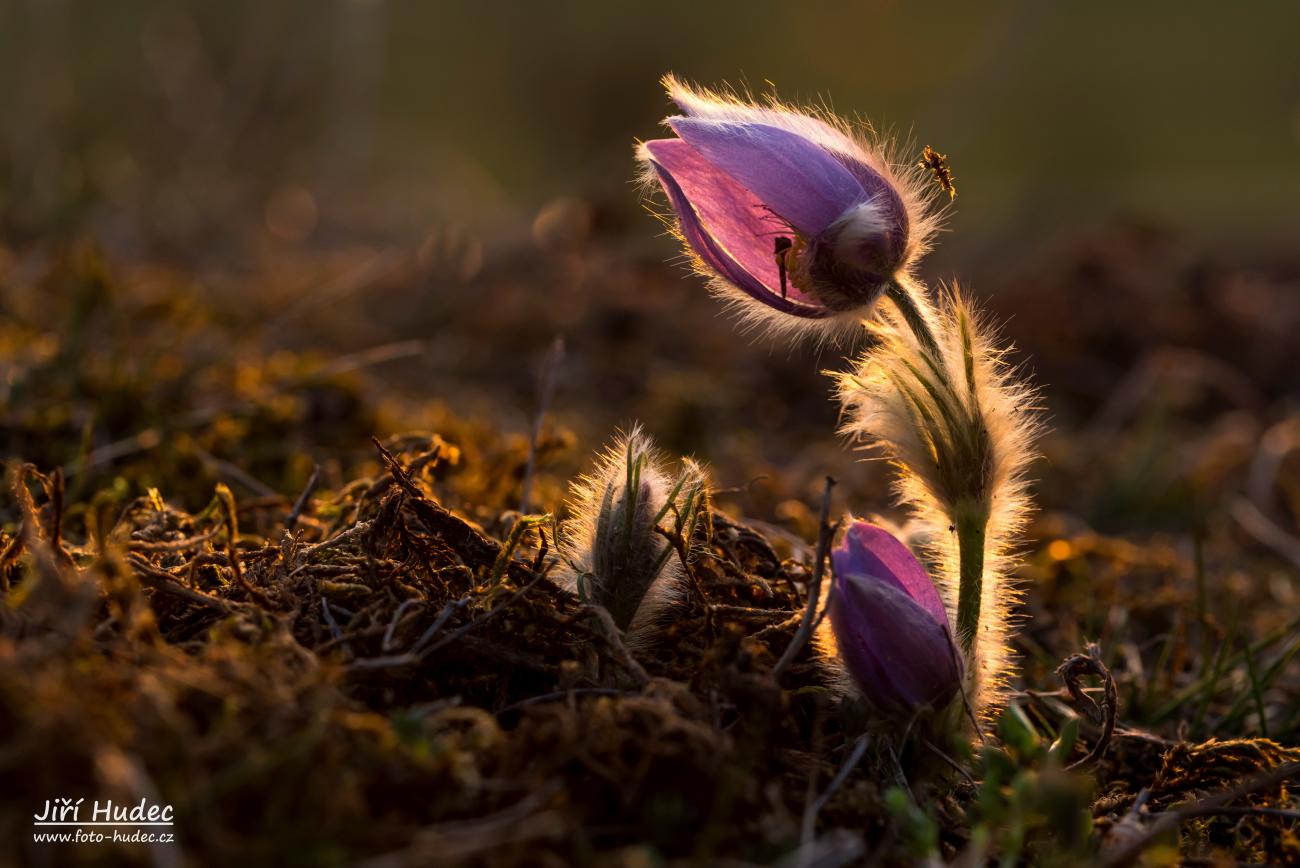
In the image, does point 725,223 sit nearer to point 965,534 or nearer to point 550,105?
point 965,534

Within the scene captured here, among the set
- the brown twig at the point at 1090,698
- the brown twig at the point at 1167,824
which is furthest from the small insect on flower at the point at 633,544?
the brown twig at the point at 1167,824

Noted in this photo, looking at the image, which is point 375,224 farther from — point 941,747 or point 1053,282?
point 941,747

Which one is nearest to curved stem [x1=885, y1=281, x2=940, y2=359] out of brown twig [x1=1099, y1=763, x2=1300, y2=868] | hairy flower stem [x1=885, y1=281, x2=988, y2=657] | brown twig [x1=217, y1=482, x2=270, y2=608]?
hairy flower stem [x1=885, y1=281, x2=988, y2=657]

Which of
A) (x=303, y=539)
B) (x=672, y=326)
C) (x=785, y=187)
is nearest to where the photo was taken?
(x=785, y=187)

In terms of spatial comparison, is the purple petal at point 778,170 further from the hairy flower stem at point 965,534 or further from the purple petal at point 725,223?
the hairy flower stem at point 965,534

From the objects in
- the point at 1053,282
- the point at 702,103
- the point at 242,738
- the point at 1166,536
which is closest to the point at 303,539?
the point at 242,738

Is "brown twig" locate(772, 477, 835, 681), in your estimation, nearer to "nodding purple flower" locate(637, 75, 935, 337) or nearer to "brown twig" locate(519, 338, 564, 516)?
"nodding purple flower" locate(637, 75, 935, 337)
